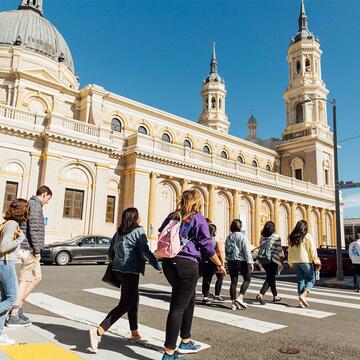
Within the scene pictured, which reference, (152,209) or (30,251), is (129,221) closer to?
(30,251)

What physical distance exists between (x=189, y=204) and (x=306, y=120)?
47.6 metres

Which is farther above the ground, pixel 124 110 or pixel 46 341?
pixel 124 110

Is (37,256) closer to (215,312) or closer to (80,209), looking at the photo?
(215,312)

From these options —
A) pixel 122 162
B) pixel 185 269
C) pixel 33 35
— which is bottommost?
pixel 185 269

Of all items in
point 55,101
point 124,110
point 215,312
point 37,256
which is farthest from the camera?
point 124,110

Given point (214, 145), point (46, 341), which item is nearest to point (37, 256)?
point (46, 341)

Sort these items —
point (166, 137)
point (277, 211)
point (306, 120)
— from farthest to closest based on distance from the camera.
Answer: point (306, 120)
point (277, 211)
point (166, 137)

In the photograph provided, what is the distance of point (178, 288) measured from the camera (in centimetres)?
394

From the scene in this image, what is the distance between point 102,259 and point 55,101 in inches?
726

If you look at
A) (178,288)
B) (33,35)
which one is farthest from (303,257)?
(33,35)

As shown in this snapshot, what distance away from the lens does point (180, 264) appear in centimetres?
397

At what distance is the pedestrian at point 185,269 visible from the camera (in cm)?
384

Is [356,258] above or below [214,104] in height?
below

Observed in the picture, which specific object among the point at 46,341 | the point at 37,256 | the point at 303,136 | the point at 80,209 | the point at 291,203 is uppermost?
the point at 303,136
